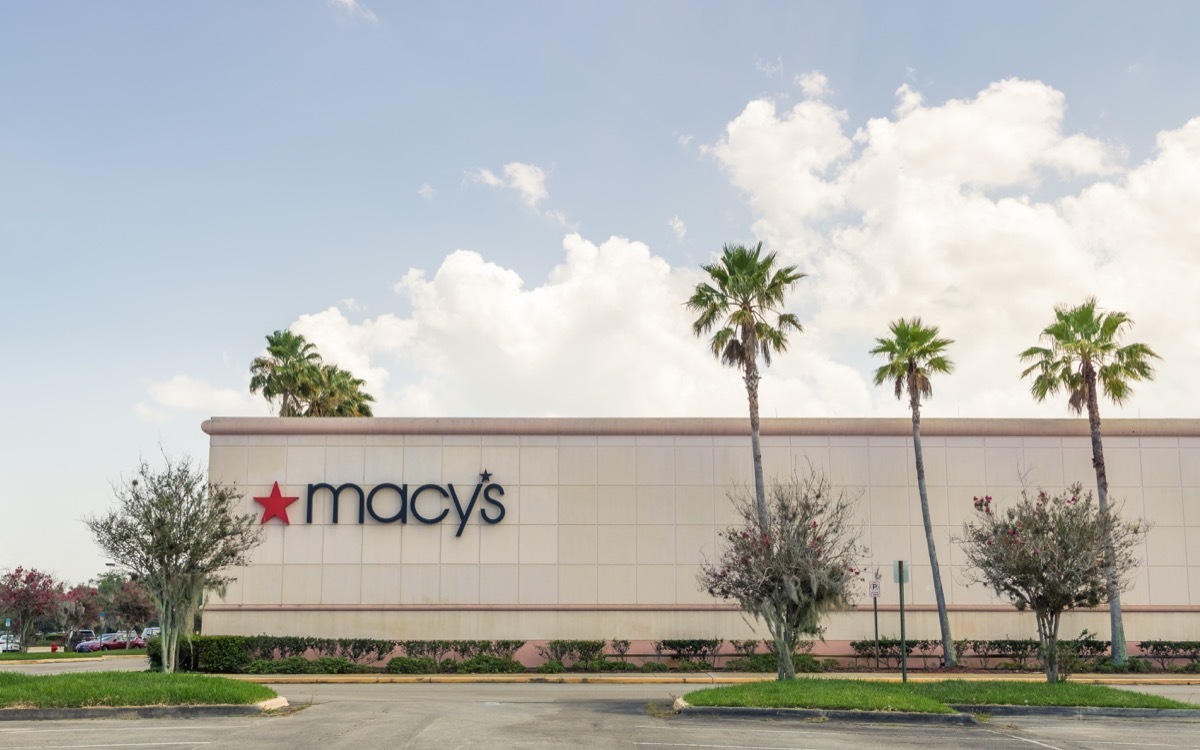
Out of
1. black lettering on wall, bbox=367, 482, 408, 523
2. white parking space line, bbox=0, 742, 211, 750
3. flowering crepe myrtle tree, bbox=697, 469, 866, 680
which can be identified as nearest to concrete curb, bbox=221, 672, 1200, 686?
black lettering on wall, bbox=367, 482, 408, 523

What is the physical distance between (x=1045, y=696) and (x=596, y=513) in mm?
16212

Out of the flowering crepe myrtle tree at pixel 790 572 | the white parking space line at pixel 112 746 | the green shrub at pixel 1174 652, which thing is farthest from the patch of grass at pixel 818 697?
the green shrub at pixel 1174 652

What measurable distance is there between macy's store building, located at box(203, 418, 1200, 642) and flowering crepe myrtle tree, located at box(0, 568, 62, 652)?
25.7 meters

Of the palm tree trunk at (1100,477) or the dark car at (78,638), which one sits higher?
the palm tree trunk at (1100,477)

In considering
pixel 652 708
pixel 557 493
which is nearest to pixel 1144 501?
pixel 557 493

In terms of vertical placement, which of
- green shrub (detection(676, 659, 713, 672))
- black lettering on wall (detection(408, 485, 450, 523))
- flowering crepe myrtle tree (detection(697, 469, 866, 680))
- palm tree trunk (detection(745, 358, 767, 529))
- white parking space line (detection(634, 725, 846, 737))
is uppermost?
palm tree trunk (detection(745, 358, 767, 529))

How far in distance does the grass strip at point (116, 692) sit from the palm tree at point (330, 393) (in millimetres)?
29678

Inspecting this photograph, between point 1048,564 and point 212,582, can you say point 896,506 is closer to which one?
point 1048,564

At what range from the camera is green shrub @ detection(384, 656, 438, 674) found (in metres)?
32.9

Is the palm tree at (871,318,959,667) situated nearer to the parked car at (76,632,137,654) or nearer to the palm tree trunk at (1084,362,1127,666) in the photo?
the palm tree trunk at (1084,362,1127,666)

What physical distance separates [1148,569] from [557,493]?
19427 mm

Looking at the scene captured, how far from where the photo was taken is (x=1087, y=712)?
831 inches

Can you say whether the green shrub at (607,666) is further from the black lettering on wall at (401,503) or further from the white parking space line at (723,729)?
the white parking space line at (723,729)

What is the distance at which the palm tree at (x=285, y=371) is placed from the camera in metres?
49.7
